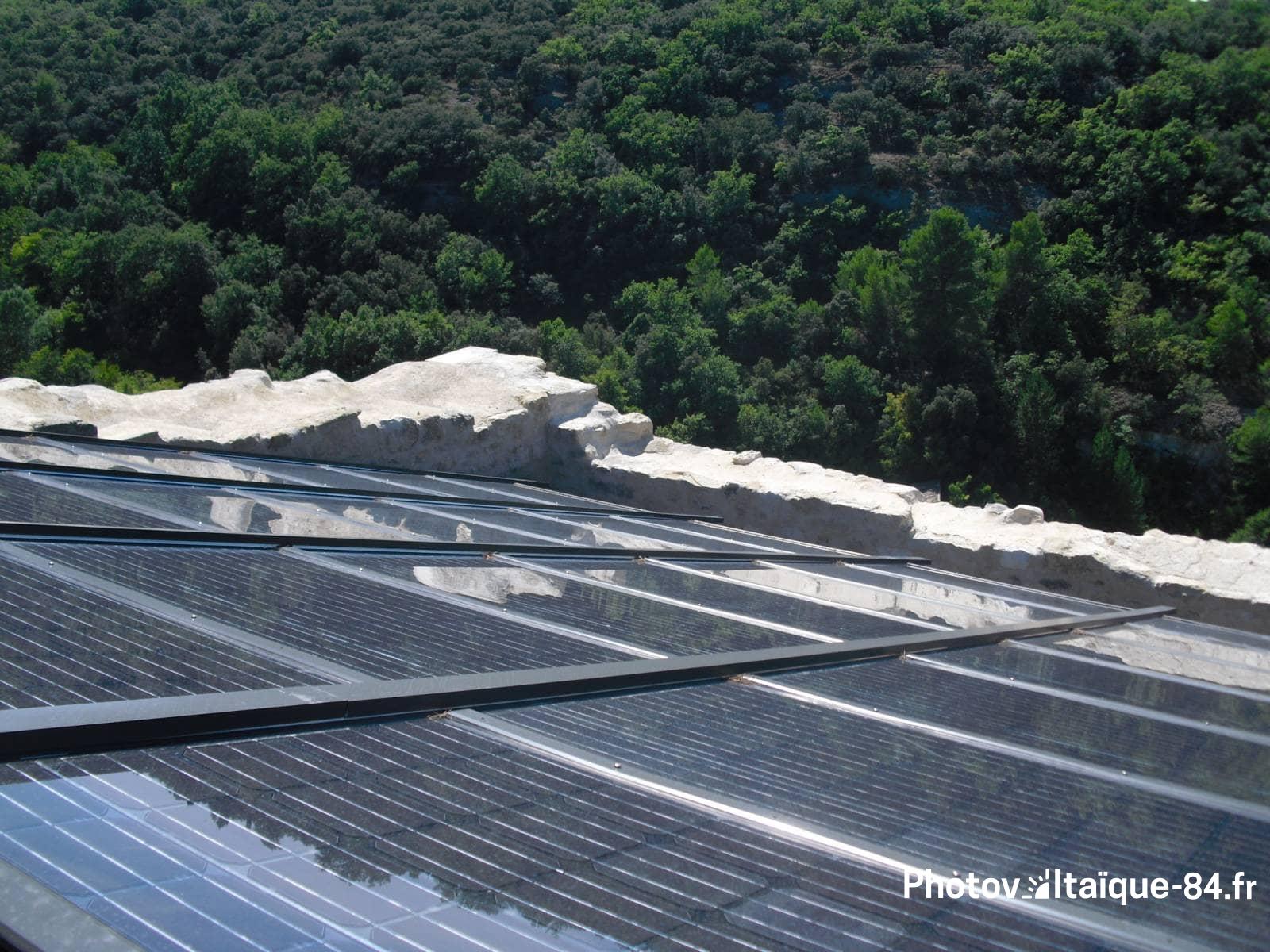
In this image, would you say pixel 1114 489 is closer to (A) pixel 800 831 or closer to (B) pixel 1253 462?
(B) pixel 1253 462

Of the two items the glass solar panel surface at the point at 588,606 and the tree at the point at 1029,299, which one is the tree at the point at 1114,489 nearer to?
the tree at the point at 1029,299

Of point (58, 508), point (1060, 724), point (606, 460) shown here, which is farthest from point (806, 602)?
point (606, 460)

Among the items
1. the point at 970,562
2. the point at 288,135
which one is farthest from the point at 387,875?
the point at 288,135

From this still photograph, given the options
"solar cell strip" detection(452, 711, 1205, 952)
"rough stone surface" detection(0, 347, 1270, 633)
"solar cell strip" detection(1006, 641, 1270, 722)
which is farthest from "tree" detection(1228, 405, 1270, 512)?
"solar cell strip" detection(452, 711, 1205, 952)

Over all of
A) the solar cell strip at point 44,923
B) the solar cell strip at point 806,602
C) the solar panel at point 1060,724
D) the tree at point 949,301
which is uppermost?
the tree at point 949,301

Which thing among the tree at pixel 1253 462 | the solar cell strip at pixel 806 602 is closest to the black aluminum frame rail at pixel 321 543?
the solar cell strip at pixel 806 602

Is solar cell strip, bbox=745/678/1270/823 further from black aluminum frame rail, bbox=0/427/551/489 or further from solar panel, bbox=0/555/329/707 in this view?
black aluminum frame rail, bbox=0/427/551/489
